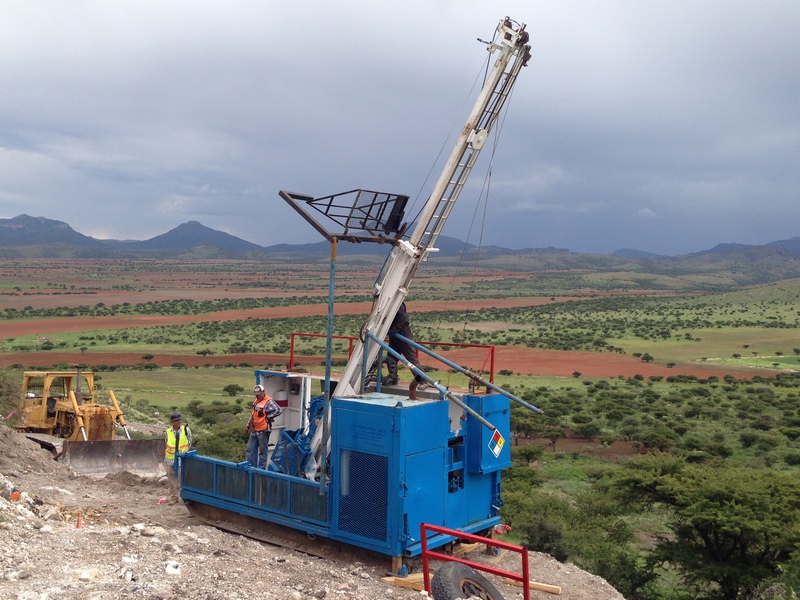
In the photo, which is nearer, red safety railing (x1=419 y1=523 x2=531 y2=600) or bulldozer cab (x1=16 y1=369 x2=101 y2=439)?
red safety railing (x1=419 y1=523 x2=531 y2=600)

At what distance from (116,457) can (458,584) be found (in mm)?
11843

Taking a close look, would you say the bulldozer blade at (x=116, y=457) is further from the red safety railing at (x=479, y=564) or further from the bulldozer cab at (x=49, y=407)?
the red safety railing at (x=479, y=564)

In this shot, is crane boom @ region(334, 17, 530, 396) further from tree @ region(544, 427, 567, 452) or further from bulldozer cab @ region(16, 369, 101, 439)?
tree @ region(544, 427, 567, 452)

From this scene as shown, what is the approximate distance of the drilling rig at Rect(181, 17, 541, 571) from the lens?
1036 cm

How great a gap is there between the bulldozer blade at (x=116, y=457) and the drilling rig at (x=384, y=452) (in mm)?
5607

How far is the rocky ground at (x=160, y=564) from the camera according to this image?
8164 millimetres

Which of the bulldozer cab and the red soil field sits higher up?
the bulldozer cab

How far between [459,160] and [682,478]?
9.01 meters

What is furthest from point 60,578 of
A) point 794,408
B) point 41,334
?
point 41,334

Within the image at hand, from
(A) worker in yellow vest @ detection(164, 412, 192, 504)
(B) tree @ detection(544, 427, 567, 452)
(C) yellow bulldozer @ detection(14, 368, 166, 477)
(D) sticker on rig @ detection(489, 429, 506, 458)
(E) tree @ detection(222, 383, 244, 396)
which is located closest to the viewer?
(D) sticker on rig @ detection(489, 429, 506, 458)

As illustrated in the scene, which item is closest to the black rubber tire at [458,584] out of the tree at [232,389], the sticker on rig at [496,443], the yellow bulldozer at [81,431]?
the sticker on rig at [496,443]

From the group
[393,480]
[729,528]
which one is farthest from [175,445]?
[729,528]

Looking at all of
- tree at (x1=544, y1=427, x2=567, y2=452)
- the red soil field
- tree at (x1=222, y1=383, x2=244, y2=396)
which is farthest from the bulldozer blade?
the red soil field

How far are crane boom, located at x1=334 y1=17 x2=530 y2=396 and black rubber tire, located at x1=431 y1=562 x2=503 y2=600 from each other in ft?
12.0
